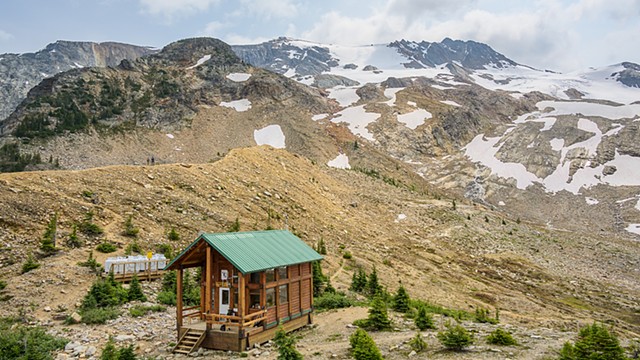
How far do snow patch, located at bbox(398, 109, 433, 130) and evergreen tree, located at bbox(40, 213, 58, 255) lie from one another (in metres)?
74.9

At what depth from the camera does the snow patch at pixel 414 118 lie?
93156 millimetres

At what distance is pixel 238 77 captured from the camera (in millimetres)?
99875

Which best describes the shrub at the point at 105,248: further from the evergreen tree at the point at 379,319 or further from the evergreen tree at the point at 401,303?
the evergreen tree at the point at 401,303

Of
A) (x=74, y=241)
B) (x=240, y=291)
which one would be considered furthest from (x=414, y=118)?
(x=240, y=291)

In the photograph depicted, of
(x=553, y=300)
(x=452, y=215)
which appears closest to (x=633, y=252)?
(x=452, y=215)

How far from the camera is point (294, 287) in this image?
19.8 metres

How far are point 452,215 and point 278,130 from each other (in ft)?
137

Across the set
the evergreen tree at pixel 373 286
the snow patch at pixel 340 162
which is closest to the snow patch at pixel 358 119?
the snow patch at pixel 340 162

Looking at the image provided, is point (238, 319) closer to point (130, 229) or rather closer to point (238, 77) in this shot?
point (130, 229)

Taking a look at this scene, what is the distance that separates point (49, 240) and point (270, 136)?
5667 cm

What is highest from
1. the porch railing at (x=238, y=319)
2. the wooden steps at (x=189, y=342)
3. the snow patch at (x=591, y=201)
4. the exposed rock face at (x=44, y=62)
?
the exposed rock face at (x=44, y=62)

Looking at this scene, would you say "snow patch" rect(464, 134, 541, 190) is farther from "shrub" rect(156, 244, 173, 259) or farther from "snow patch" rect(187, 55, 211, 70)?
"shrub" rect(156, 244, 173, 259)

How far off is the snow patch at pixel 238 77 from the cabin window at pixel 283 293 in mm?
84435

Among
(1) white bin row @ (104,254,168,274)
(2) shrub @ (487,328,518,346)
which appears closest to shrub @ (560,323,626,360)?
(2) shrub @ (487,328,518,346)
